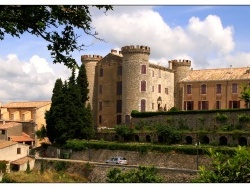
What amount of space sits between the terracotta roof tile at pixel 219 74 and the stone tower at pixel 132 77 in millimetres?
5252

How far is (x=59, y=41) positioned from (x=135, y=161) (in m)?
24.0

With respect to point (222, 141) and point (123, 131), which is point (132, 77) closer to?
point (123, 131)

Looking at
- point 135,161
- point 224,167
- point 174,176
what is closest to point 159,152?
point 135,161

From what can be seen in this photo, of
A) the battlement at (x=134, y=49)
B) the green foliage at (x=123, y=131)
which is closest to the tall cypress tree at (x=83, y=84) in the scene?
the battlement at (x=134, y=49)

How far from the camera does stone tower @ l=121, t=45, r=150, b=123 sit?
3953cm

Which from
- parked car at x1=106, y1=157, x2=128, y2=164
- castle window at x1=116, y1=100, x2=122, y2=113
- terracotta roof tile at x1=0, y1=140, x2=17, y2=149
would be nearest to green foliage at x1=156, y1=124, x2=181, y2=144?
parked car at x1=106, y1=157, x2=128, y2=164

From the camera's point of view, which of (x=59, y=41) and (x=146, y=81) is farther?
(x=146, y=81)

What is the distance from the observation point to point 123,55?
40.4 metres

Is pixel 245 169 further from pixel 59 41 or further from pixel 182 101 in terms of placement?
pixel 182 101

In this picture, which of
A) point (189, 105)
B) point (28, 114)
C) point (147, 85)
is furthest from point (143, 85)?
point (28, 114)

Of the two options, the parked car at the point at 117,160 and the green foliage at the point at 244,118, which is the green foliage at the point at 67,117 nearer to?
the parked car at the point at 117,160

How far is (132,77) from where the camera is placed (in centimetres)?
3959

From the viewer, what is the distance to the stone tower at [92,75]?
141 feet

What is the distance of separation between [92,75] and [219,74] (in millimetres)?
11858
